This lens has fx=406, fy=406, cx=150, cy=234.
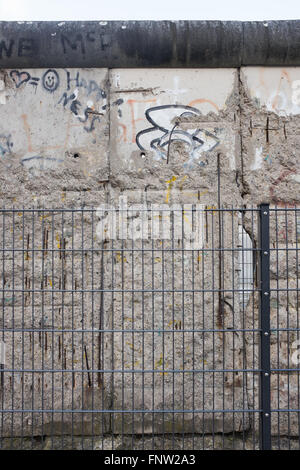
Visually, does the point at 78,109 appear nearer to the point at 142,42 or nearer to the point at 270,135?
the point at 142,42

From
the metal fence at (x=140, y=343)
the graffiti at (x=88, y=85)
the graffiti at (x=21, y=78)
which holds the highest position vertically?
the graffiti at (x=21, y=78)

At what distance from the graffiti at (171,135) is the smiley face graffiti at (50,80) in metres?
1.00

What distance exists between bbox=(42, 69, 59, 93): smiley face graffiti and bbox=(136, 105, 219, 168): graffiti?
3.28 ft

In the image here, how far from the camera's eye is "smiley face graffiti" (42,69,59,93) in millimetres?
4242

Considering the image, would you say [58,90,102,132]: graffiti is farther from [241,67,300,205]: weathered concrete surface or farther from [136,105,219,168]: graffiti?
[241,67,300,205]: weathered concrete surface

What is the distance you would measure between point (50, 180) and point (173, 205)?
129cm

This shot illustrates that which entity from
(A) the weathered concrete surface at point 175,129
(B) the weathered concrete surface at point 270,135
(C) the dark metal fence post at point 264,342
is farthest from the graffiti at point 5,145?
(C) the dark metal fence post at point 264,342

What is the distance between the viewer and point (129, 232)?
163 inches

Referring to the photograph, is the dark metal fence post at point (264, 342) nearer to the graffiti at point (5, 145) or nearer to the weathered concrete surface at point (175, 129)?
the weathered concrete surface at point (175, 129)

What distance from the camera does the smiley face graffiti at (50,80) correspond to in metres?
4.24

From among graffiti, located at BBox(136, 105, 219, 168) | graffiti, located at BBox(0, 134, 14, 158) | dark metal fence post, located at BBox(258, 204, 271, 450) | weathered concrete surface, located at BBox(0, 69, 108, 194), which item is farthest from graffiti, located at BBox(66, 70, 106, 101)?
dark metal fence post, located at BBox(258, 204, 271, 450)

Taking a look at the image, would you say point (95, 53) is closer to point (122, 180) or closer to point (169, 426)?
point (122, 180)
